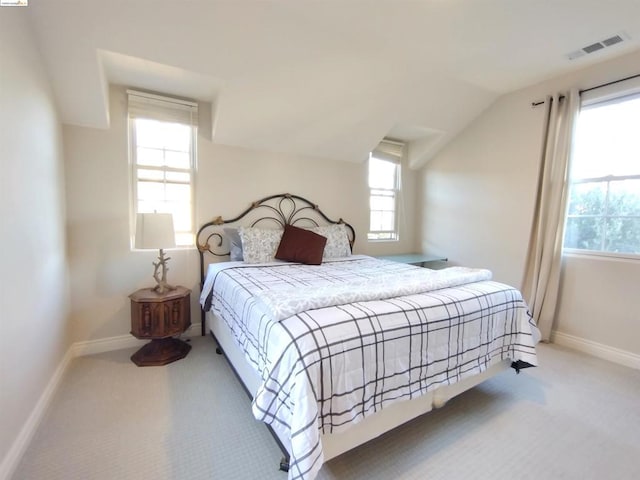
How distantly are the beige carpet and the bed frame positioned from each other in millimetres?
165

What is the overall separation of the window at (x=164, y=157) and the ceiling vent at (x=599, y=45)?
343 centimetres

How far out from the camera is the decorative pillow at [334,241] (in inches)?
130

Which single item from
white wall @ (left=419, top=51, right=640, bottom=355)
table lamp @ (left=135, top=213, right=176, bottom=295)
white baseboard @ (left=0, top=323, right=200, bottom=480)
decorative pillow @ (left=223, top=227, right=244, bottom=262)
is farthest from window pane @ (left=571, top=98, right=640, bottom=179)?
white baseboard @ (left=0, top=323, right=200, bottom=480)

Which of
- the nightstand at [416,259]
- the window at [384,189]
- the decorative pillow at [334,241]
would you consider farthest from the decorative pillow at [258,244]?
the window at [384,189]

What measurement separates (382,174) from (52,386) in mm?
4022

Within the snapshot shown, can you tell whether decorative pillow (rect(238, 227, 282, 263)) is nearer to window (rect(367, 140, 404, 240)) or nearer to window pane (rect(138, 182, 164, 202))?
Result: window pane (rect(138, 182, 164, 202))

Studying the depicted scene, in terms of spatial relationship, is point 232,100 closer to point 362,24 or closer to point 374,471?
point 362,24

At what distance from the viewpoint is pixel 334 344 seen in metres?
1.24

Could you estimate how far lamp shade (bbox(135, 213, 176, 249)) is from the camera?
2.28m

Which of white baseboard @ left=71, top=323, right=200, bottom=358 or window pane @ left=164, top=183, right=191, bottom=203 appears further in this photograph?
window pane @ left=164, top=183, right=191, bottom=203

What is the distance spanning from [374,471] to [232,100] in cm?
282

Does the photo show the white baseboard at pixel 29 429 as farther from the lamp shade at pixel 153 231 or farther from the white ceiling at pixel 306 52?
the white ceiling at pixel 306 52

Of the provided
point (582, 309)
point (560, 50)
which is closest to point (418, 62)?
point (560, 50)

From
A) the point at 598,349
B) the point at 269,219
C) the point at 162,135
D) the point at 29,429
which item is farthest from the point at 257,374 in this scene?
the point at 598,349
